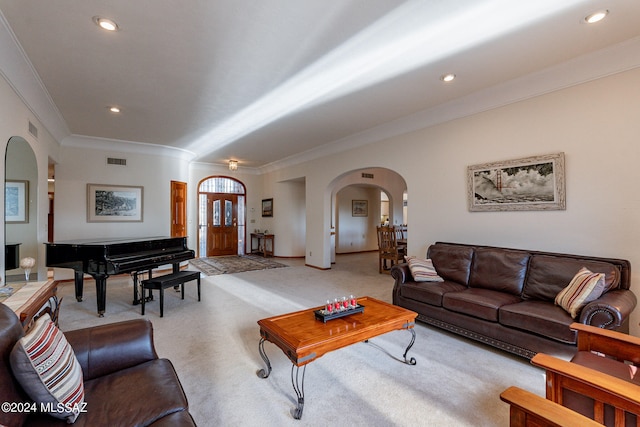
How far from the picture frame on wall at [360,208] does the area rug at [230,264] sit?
3.50 m

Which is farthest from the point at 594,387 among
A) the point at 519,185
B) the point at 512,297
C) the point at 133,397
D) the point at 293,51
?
the point at 293,51

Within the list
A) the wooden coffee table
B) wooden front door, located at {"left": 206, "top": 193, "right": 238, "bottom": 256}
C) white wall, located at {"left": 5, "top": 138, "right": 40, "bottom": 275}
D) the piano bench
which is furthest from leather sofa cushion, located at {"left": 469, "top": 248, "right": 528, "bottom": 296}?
wooden front door, located at {"left": 206, "top": 193, "right": 238, "bottom": 256}

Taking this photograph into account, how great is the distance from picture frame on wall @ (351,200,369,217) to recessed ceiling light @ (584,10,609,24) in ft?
25.8

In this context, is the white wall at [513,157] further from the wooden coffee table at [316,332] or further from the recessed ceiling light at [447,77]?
the wooden coffee table at [316,332]

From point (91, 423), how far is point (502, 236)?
4.11 meters

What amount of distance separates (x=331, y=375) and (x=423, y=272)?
1785 mm

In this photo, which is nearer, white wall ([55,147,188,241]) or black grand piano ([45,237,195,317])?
black grand piano ([45,237,195,317])

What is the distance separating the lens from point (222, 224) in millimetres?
9117

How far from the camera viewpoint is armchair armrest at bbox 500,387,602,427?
3.44 ft

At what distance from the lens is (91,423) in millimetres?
1193

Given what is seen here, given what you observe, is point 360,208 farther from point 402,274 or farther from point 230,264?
point 402,274

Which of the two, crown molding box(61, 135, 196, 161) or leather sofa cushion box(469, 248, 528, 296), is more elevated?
crown molding box(61, 135, 196, 161)

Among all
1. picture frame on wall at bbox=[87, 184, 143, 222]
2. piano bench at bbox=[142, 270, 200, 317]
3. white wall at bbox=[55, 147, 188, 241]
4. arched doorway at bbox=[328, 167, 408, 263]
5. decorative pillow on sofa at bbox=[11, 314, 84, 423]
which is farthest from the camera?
arched doorway at bbox=[328, 167, 408, 263]

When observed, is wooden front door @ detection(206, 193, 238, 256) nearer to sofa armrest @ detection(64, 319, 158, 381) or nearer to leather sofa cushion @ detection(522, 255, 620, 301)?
sofa armrest @ detection(64, 319, 158, 381)
